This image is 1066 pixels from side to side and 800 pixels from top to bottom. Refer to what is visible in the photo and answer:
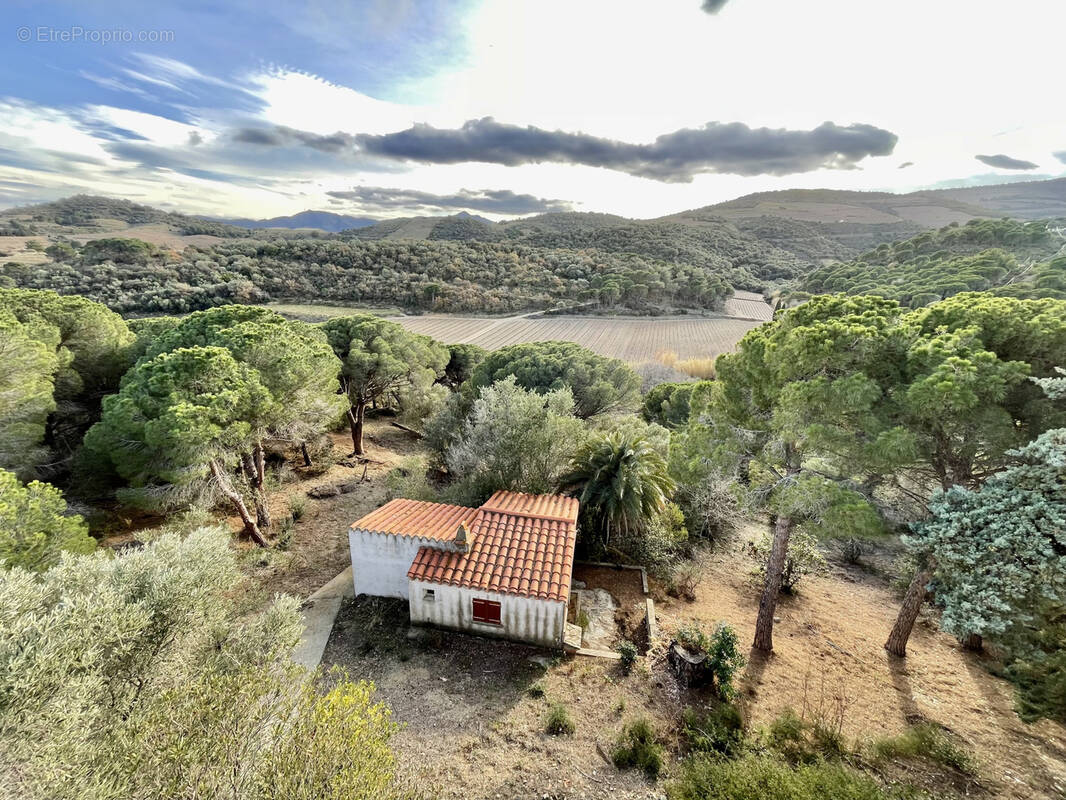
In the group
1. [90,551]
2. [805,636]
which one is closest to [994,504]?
[805,636]

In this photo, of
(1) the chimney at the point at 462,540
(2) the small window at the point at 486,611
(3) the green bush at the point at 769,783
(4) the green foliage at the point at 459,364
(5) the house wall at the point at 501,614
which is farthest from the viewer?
(4) the green foliage at the point at 459,364

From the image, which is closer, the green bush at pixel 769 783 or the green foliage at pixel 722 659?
the green bush at pixel 769 783

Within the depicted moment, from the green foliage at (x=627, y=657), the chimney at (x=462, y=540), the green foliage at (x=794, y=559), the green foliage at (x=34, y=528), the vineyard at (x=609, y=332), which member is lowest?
the vineyard at (x=609, y=332)

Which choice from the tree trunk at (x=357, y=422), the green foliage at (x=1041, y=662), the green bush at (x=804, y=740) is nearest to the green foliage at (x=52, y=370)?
the tree trunk at (x=357, y=422)

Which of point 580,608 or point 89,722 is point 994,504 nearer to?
point 580,608

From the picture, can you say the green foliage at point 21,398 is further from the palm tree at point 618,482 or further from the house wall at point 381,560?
the palm tree at point 618,482

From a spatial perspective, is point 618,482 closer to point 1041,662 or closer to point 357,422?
point 1041,662
